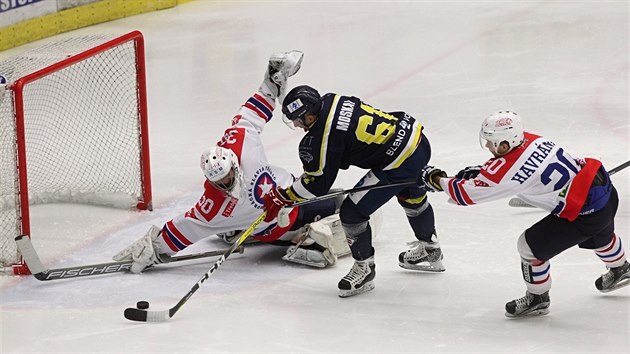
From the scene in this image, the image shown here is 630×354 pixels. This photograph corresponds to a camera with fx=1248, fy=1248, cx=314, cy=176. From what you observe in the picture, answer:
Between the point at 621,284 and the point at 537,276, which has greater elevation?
the point at 537,276

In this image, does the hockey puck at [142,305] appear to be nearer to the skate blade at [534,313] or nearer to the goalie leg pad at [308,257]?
the goalie leg pad at [308,257]

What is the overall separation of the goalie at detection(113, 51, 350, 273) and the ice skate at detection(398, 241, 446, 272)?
0.28 metres

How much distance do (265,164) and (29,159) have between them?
189 cm

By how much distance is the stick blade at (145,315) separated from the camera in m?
4.55

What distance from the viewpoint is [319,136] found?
14.8 feet

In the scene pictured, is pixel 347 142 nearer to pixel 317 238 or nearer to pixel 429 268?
pixel 317 238

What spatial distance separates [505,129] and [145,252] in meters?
1.68

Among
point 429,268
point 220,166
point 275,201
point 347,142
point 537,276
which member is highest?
point 347,142

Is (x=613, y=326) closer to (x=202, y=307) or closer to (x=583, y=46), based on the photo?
(x=202, y=307)

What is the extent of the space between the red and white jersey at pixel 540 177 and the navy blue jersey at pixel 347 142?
0.47 m

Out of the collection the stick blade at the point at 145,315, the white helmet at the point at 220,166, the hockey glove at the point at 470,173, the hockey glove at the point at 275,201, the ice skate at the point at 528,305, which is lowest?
the stick blade at the point at 145,315

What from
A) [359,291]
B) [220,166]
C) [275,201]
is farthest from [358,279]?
[220,166]

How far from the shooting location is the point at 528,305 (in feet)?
14.7

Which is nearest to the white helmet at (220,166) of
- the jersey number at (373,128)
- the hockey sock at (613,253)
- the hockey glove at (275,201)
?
the hockey glove at (275,201)
